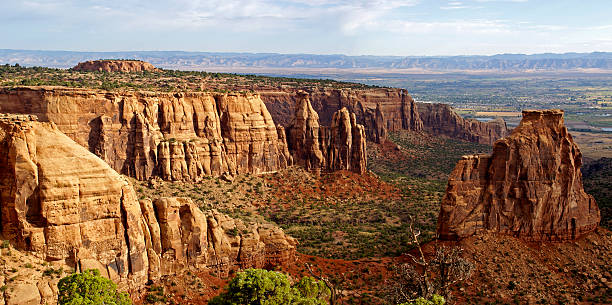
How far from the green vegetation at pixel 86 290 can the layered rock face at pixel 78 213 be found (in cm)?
327

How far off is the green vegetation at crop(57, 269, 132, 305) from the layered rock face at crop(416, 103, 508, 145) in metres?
114

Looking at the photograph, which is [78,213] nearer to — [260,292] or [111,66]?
[260,292]

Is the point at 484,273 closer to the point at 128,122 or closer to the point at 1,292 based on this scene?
the point at 1,292

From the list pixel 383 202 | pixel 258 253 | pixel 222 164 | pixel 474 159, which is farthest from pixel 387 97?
pixel 258 253

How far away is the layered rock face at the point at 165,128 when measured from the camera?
59.3m

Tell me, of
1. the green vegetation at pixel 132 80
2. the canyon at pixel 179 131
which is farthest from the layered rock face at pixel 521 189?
the green vegetation at pixel 132 80

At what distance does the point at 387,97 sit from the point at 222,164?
6167 cm

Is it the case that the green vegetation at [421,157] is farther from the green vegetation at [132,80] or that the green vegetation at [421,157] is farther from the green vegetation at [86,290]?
the green vegetation at [86,290]

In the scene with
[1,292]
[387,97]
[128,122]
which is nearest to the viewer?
[1,292]

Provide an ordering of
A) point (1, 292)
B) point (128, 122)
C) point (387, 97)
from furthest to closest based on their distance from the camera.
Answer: point (387, 97) → point (128, 122) → point (1, 292)

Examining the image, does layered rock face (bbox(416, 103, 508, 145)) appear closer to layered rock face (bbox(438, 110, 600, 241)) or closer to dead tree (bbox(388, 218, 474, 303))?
layered rock face (bbox(438, 110, 600, 241))

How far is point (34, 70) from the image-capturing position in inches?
3516

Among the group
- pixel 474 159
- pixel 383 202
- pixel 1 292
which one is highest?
pixel 474 159

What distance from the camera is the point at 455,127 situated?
5418 inches
